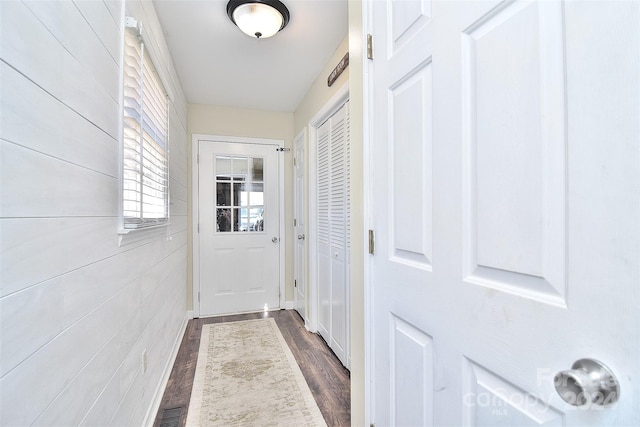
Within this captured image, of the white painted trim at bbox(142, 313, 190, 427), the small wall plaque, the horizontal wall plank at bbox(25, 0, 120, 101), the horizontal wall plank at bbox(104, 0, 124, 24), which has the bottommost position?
the white painted trim at bbox(142, 313, 190, 427)

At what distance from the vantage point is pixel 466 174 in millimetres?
709

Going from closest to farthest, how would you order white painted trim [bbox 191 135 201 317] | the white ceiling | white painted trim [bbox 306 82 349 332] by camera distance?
the white ceiling < white painted trim [bbox 306 82 349 332] < white painted trim [bbox 191 135 201 317]

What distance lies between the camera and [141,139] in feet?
4.96

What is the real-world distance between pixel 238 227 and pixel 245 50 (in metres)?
1.90

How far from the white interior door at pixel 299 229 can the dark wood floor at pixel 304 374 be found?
32cm

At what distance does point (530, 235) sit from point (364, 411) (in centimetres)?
98

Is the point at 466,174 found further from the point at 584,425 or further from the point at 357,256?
the point at 357,256

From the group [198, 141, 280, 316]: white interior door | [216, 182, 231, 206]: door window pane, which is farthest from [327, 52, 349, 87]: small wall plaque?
[216, 182, 231, 206]: door window pane

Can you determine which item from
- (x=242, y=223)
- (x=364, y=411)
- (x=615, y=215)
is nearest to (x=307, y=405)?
(x=364, y=411)

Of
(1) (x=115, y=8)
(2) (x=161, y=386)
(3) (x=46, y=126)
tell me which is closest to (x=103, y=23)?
(1) (x=115, y=8)

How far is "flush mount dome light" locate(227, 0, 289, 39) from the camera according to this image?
1.78m

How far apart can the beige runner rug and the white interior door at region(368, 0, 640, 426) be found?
103 cm

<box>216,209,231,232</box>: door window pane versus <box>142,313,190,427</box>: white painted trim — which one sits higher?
<box>216,209,231,232</box>: door window pane

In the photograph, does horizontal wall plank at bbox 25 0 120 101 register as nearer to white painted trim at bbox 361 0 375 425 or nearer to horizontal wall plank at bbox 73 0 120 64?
horizontal wall plank at bbox 73 0 120 64
